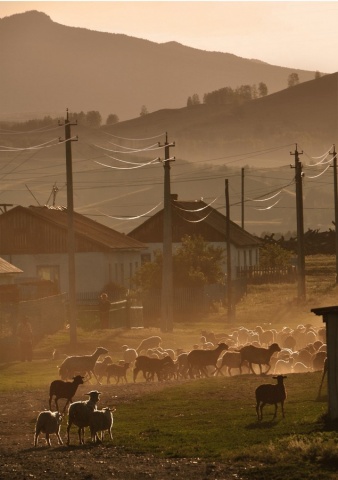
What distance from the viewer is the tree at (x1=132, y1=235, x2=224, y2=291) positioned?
229ft

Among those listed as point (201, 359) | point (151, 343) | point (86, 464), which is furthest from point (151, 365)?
point (86, 464)

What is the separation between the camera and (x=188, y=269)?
72.3 m

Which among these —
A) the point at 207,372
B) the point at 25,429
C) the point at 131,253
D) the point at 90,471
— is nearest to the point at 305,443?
the point at 90,471

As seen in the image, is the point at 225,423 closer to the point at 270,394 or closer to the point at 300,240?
the point at 270,394

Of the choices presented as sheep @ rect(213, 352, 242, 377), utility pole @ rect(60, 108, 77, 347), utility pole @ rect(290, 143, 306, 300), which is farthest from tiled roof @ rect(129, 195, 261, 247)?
sheep @ rect(213, 352, 242, 377)

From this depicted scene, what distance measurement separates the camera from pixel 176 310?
69.6m

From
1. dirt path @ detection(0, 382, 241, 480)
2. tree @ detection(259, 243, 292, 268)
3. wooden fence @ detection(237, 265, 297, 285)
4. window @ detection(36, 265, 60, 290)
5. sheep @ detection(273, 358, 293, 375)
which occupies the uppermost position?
tree @ detection(259, 243, 292, 268)

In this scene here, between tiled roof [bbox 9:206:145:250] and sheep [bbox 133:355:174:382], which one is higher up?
tiled roof [bbox 9:206:145:250]

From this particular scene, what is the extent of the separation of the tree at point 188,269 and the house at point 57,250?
2.83m

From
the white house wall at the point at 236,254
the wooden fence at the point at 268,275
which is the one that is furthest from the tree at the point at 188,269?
the white house wall at the point at 236,254

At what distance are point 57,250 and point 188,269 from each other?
9157 millimetres

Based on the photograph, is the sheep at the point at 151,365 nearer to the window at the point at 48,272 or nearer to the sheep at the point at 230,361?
the sheep at the point at 230,361

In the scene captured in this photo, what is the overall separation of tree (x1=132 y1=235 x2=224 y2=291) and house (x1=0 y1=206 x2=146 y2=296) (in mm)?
2832

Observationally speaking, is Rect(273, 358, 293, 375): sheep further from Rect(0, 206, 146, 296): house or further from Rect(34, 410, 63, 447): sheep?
Rect(0, 206, 146, 296): house
